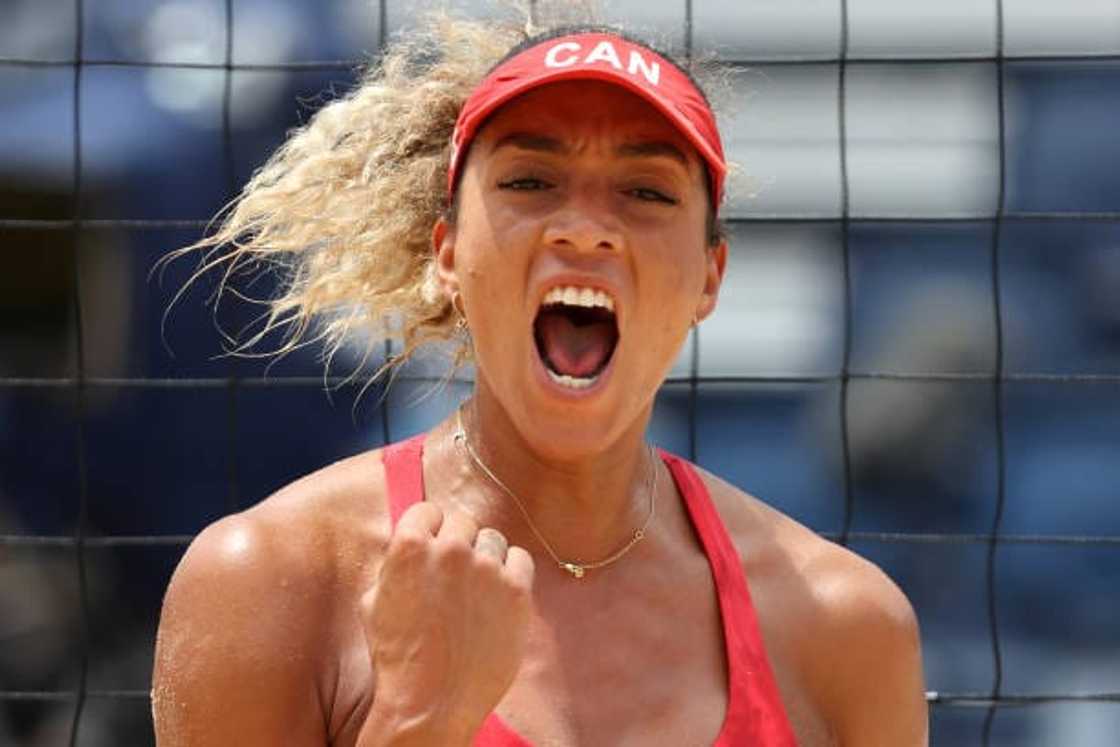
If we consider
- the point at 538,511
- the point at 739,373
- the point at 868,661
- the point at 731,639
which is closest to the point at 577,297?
the point at 538,511

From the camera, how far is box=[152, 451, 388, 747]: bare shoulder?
5.41 feet

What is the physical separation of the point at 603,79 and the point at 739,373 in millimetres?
1330

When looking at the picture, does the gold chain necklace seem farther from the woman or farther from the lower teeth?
the lower teeth

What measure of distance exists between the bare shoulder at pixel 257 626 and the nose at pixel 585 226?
1.00ft

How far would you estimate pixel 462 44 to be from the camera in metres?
1.97

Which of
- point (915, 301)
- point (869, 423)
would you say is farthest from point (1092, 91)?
point (869, 423)

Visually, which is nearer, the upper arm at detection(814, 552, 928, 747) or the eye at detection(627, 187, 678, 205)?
the eye at detection(627, 187, 678, 205)

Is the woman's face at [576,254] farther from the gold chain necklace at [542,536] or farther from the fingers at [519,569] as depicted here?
the fingers at [519,569]

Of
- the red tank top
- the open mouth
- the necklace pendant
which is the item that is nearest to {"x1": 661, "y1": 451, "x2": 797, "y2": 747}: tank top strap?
the red tank top

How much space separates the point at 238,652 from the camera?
5.43 ft

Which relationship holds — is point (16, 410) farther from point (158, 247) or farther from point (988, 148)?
point (988, 148)

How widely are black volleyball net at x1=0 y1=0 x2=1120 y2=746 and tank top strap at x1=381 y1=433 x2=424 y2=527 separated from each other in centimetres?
109

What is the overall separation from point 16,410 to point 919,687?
1561mm

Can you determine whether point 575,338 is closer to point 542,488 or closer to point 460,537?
point 542,488
